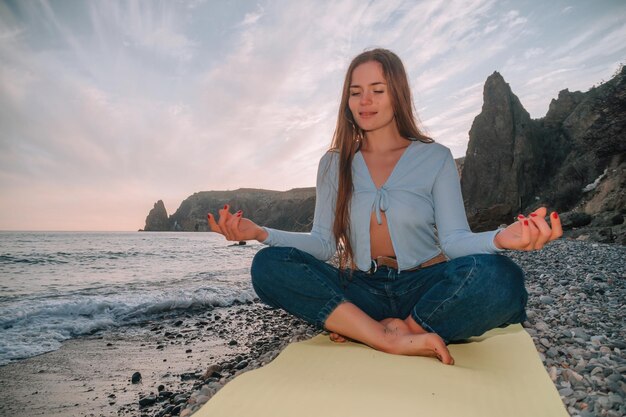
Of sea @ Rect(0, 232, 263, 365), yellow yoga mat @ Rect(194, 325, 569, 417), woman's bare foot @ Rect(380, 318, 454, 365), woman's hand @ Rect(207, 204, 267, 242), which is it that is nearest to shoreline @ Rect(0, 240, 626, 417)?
yellow yoga mat @ Rect(194, 325, 569, 417)

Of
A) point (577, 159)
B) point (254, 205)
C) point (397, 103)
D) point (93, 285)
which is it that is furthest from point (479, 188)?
point (254, 205)

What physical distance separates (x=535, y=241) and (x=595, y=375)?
89 centimetres

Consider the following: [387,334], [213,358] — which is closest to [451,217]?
[387,334]

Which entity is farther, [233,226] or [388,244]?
[388,244]

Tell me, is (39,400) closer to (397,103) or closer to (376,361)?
(376,361)

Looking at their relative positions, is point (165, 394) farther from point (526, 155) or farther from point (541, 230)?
point (526, 155)

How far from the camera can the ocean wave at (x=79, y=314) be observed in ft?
14.6

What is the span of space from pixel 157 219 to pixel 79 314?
9727cm

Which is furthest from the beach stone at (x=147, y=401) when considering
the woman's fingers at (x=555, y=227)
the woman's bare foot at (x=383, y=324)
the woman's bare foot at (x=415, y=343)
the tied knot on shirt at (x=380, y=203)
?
the woman's fingers at (x=555, y=227)

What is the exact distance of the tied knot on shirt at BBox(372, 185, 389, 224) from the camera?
254cm

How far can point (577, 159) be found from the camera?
28.2m

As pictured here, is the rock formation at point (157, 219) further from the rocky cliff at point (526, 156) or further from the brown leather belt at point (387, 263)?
the brown leather belt at point (387, 263)

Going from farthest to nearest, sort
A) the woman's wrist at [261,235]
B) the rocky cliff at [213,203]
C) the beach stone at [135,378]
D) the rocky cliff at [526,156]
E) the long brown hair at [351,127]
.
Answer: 1. the rocky cliff at [213,203]
2. the rocky cliff at [526,156]
3. the beach stone at [135,378]
4. the long brown hair at [351,127]
5. the woman's wrist at [261,235]

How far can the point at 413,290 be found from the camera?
7.80ft
